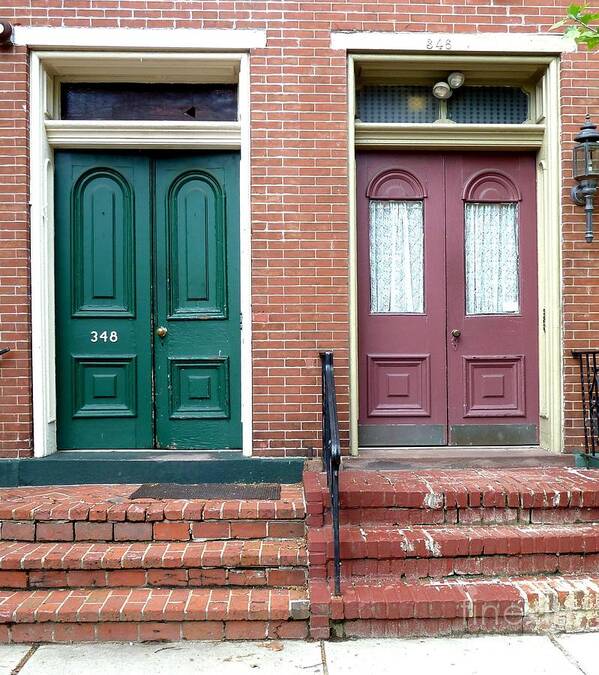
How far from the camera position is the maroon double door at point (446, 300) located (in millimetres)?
5504

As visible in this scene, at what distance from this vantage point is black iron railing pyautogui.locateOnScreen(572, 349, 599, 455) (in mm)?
4980

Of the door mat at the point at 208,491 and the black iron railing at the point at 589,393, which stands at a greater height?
the black iron railing at the point at 589,393

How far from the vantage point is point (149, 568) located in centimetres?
403

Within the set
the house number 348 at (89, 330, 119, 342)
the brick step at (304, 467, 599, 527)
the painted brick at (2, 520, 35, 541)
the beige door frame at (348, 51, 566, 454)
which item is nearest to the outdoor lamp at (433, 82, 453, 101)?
the beige door frame at (348, 51, 566, 454)

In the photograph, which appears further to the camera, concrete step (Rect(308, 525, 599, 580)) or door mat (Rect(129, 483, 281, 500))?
door mat (Rect(129, 483, 281, 500))

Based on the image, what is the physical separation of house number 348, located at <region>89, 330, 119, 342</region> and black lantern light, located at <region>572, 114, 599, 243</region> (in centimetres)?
398

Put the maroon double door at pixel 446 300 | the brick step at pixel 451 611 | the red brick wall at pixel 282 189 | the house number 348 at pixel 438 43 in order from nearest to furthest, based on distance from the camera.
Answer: the brick step at pixel 451 611, the red brick wall at pixel 282 189, the house number 348 at pixel 438 43, the maroon double door at pixel 446 300

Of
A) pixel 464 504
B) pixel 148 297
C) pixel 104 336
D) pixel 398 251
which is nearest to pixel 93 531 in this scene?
pixel 104 336

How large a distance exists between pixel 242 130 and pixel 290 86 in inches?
20.5

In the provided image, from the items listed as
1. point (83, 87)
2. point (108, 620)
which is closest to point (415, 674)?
point (108, 620)

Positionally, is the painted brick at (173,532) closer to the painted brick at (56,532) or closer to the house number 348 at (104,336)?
the painted brick at (56,532)

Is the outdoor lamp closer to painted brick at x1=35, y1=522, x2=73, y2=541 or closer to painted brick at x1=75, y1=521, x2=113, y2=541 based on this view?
painted brick at x1=75, y1=521, x2=113, y2=541

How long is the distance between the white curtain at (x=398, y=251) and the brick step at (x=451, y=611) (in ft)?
8.33

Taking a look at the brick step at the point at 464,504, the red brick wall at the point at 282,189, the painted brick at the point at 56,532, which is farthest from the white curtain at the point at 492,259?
the painted brick at the point at 56,532
